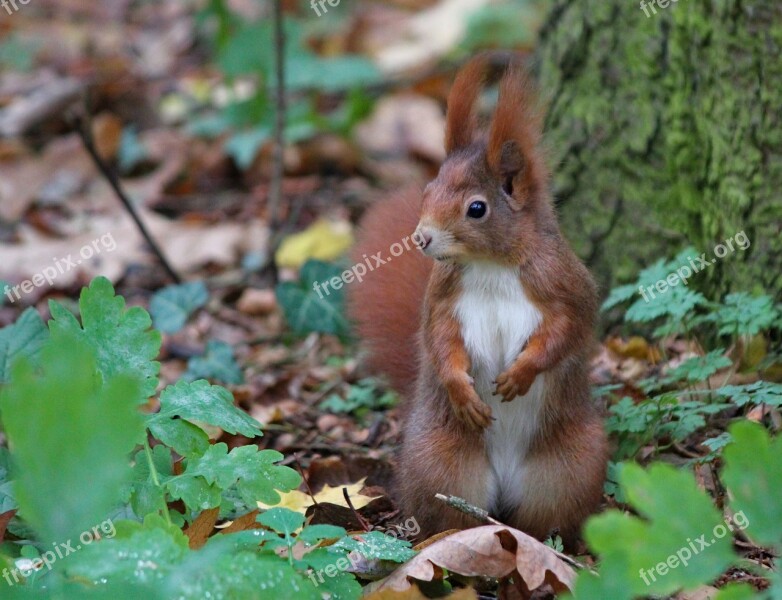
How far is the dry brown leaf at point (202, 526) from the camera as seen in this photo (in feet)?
7.69

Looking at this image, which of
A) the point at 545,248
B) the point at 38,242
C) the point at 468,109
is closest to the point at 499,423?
the point at 545,248

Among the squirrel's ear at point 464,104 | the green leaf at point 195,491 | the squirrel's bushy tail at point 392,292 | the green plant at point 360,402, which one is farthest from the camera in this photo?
the green plant at point 360,402

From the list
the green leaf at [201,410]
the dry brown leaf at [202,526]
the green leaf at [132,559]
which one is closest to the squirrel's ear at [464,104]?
the green leaf at [201,410]

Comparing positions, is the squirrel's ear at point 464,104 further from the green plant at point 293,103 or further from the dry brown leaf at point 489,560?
the green plant at point 293,103

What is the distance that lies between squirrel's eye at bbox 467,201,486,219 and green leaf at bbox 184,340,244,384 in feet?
5.27

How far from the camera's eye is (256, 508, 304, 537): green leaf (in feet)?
6.64

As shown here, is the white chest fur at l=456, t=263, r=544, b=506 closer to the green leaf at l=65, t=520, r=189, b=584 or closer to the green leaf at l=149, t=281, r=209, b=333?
the green leaf at l=65, t=520, r=189, b=584

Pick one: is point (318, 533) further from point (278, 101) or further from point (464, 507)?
point (278, 101)

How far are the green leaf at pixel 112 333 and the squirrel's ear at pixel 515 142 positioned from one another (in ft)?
3.04

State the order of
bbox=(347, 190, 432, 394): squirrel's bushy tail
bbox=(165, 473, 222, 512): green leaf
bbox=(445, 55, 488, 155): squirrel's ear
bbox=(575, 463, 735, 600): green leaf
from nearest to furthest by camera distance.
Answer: bbox=(575, 463, 735, 600): green leaf
bbox=(165, 473, 222, 512): green leaf
bbox=(445, 55, 488, 155): squirrel's ear
bbox=(347, 190, 432, 394): squirrel's bushy tail

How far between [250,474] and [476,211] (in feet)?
2.73

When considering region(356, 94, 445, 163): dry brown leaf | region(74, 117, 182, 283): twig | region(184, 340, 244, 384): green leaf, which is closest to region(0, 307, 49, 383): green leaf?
region(184, 340, 244, 384): green leaf

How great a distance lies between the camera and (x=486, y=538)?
228 centimetres

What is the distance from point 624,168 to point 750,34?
71cm
